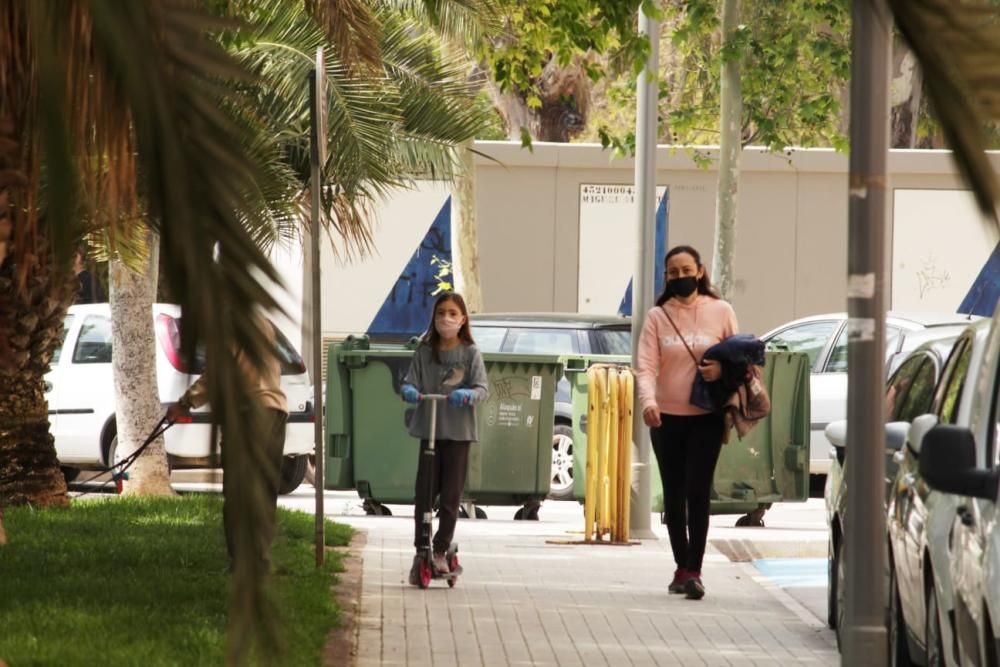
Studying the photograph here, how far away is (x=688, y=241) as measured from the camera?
25.3 meters

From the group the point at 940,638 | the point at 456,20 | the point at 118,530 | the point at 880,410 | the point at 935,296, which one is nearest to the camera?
the point at 880,410

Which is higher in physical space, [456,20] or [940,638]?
[456,20]

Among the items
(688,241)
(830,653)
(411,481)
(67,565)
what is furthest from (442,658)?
(688,241)

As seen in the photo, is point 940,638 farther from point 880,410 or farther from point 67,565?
point 67,565

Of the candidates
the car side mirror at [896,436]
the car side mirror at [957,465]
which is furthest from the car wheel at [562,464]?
the car side mirror at [957,465]

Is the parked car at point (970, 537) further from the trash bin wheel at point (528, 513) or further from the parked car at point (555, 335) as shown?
the parked car at point (555, 335)

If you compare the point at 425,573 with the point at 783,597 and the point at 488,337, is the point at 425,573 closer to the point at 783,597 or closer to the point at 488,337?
the point at 783,597

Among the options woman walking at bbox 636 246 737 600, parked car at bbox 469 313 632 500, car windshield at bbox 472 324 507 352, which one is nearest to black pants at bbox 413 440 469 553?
woman walking at bbox 636 246 737 600

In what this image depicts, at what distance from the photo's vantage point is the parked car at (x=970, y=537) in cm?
480

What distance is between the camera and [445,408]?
993 cm

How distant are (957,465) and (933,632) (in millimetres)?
1019

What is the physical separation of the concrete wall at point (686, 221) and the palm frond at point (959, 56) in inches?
959

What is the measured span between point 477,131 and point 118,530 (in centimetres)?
680

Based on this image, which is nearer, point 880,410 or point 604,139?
point 880,410
